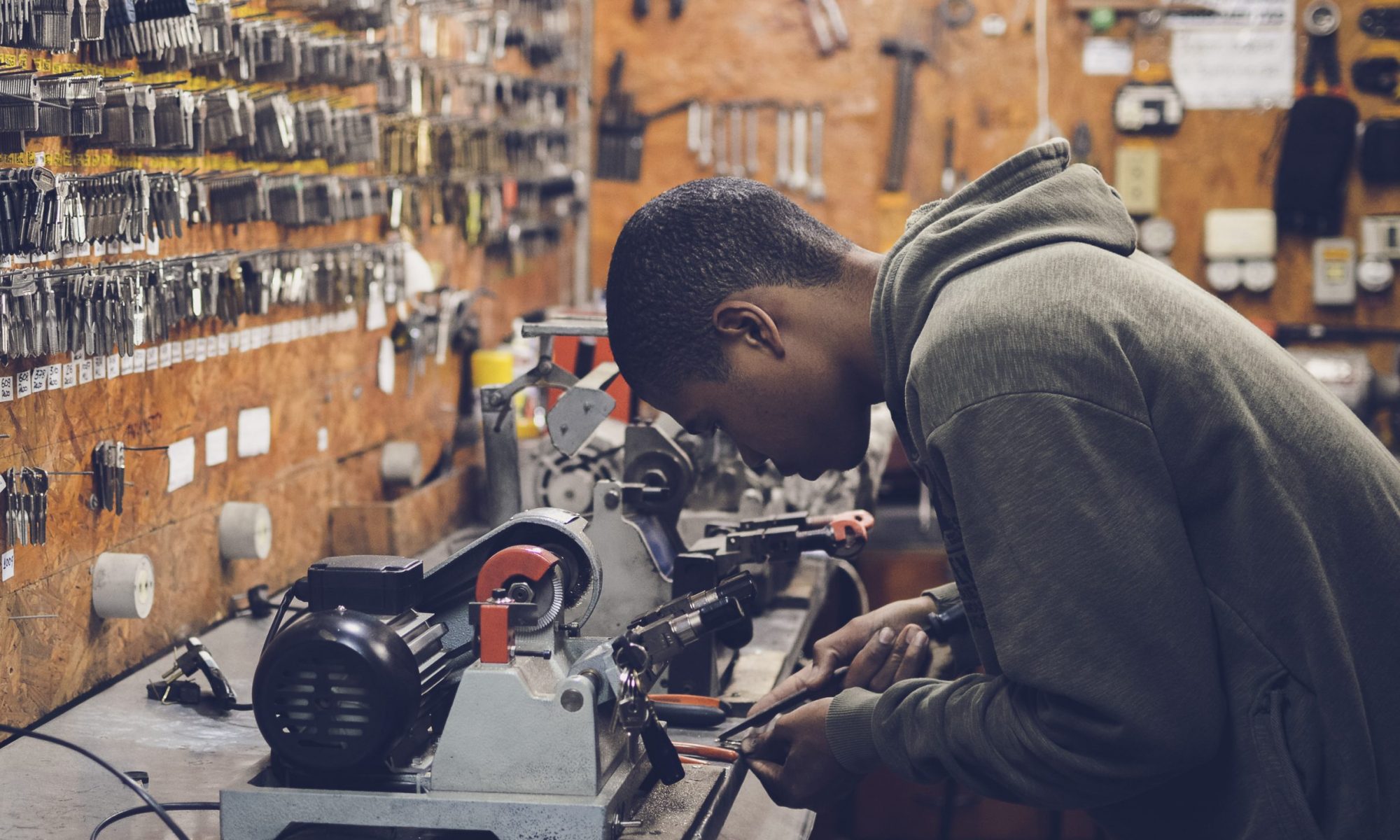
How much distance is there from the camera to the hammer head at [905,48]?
4562 mm

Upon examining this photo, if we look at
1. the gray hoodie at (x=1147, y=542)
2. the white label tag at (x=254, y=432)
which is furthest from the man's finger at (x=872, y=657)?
the white label tag at (x=254, y=432)

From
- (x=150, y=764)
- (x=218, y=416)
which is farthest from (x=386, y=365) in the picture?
(x=150, y=764)

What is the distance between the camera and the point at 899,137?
4605 millimetres

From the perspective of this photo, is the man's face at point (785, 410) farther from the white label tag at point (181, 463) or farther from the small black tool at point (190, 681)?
the white label tag at point (181, 463)

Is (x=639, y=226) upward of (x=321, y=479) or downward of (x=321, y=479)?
upward

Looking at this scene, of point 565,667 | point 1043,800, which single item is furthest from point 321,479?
point 1043,800

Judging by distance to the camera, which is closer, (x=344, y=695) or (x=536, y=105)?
(x=344, y=695)

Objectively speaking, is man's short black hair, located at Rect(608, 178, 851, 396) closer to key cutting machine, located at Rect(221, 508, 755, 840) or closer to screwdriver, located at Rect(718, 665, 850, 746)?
key cutting machine, located at Rect(221, 508, 755, 840)

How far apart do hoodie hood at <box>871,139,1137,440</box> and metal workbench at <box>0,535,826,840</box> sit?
62 cm

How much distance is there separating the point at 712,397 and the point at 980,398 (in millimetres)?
396

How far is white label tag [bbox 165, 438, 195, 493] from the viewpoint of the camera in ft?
7.15

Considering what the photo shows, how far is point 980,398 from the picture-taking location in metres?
1.11

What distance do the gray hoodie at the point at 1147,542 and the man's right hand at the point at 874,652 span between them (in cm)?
37

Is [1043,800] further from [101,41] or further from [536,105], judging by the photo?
[536,105]
